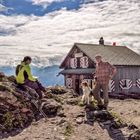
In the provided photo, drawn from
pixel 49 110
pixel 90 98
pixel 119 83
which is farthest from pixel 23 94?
pixel 119 83

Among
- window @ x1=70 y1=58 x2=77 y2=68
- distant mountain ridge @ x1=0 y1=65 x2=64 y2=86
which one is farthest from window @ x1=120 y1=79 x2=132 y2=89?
distant mountain ridge @ x1=0 y1=65 x2=64 y2=86

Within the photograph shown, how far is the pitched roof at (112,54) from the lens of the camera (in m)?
41.2

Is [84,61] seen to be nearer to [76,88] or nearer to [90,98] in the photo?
[76,88]

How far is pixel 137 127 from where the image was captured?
51.4ft

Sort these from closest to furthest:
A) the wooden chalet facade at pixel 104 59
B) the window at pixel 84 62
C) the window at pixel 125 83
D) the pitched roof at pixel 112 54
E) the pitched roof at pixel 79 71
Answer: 1. the pitched roof at pixel 79 71
2. the wooden chalet facade at pixel 104 59
3. the window at pixel 125 83
4. the window at pixel 84 62
5. the pitched roof at pixel 112 54

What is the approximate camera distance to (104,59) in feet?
133

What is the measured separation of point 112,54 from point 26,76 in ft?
87.6

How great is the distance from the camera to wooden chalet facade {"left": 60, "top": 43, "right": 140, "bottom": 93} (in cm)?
4016

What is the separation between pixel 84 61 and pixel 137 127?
25889 mm

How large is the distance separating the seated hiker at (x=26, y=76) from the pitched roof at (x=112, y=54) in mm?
23122

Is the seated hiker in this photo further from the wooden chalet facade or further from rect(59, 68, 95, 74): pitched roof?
rect(59, 68, 95, 74): pitched roof

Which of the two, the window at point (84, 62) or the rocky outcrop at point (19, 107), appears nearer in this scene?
the rocky outcrop at point (19, 107)

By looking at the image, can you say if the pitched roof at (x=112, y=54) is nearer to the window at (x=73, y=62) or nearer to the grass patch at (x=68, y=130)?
the window at (x=73, y=62)

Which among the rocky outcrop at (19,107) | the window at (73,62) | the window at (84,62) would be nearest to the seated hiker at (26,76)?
the rocky outcrop at (19,107)
